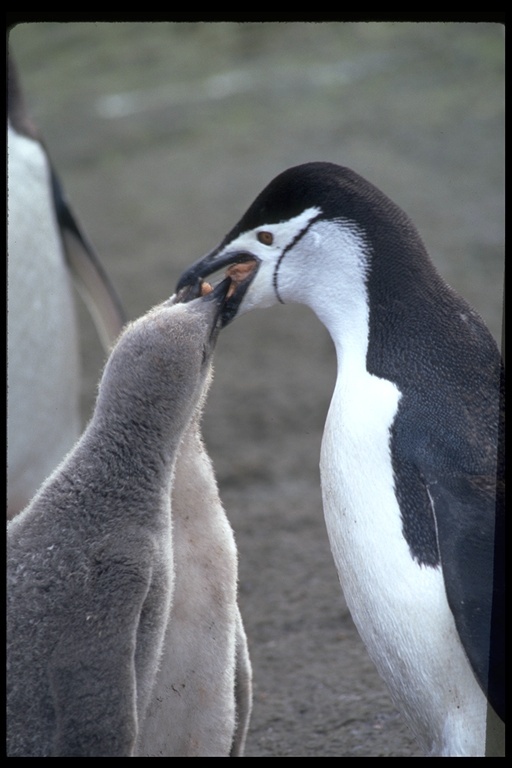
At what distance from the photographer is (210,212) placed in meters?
6.03

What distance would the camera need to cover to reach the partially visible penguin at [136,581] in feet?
5.33

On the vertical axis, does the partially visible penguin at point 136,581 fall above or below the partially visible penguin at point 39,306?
above

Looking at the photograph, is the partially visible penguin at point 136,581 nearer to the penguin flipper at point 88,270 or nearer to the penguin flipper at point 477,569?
the penguin flipper at point 477,569

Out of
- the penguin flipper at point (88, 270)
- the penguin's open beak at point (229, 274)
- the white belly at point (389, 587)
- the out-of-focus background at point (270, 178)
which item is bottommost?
the out-of-focus background at point (270, 178)

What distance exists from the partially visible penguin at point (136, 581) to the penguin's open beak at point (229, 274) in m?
0.04

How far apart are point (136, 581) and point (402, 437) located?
1.60 feet

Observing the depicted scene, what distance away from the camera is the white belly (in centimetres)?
180

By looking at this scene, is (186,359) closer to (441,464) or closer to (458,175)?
(441,464)

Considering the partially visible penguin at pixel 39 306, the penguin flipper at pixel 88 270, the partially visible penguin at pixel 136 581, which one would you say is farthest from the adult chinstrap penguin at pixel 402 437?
the penguin flipper at pixel 88 270

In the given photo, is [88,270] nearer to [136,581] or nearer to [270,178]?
[136,581]

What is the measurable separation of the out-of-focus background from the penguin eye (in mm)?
978

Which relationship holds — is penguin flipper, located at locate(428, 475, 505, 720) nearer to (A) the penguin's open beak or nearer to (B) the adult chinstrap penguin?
(B) the adult chinstrap penguin

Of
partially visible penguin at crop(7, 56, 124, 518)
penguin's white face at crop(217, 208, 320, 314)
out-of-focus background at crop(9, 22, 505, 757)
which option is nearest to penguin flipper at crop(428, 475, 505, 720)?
penguin's white face at crop(217, 208, 320, 314)
